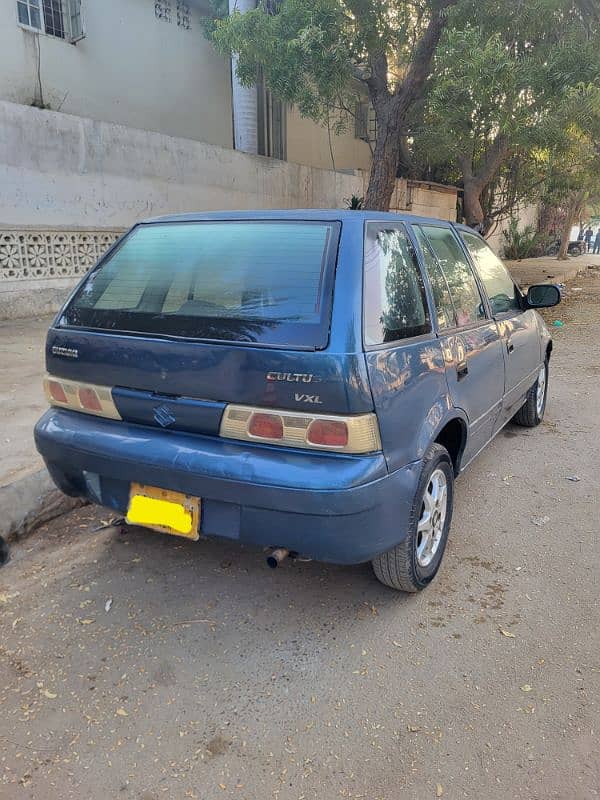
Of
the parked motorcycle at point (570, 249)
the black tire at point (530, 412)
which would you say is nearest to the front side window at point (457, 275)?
the black tire at point (530, 412)

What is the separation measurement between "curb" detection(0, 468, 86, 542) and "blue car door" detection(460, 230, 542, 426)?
275 cm

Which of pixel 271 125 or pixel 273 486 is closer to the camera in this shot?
pixel 273 486

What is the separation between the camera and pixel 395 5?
373 inches

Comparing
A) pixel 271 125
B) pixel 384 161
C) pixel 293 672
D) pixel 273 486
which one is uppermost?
pixel 271 125

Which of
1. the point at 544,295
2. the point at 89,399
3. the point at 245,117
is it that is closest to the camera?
the point at 89,399

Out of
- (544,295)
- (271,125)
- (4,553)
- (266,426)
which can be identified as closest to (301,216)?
(266,426)

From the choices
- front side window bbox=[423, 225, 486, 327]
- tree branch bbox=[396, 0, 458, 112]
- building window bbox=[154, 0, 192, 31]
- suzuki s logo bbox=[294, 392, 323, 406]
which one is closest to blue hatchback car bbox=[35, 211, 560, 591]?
suzuki s logo bbox=[294, 392, 323, 406]

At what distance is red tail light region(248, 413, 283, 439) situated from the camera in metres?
2.26

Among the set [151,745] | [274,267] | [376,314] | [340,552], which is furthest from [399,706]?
[274,267]

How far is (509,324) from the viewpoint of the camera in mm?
3975

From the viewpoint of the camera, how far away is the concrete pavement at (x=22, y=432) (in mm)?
3414

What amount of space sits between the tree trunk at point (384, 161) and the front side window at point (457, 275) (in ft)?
25.0

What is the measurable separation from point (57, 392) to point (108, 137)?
298 inches

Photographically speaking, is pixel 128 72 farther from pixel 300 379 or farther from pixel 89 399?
pixel 300 379
